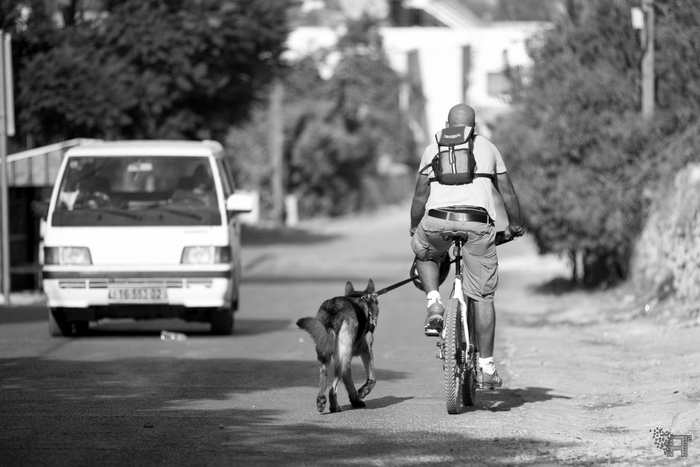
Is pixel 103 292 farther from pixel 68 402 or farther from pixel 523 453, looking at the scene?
pixel 523 453

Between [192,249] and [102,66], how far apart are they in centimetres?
1301

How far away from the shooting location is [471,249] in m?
7.84

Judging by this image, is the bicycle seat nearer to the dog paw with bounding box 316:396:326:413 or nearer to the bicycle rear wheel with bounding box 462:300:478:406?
the bicycle rear wheel with bounding box 462:300:478:406

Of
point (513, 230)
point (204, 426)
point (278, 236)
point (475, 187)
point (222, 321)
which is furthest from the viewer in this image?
point (278, 236)

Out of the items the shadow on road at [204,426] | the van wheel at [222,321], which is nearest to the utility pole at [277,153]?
the van wheel at [222,321]

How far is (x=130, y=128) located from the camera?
26.0 m

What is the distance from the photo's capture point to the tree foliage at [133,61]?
23.9 m

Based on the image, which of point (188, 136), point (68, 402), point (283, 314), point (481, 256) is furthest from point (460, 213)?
point (188, 136)

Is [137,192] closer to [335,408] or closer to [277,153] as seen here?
[335,408]

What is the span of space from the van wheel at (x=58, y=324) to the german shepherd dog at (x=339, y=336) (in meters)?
5.15

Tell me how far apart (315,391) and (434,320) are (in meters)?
1.53

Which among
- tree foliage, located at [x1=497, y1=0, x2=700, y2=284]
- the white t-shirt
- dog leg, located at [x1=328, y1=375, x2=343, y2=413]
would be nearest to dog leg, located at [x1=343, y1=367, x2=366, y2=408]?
dog leg, located at [x1=328, y1=375, x2=343, y2=413]

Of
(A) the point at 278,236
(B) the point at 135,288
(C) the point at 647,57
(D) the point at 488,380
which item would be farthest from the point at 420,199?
(A) the point at 278,236

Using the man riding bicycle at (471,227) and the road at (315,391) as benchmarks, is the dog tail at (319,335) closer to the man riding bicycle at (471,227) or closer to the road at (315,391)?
the road at (315,391)
